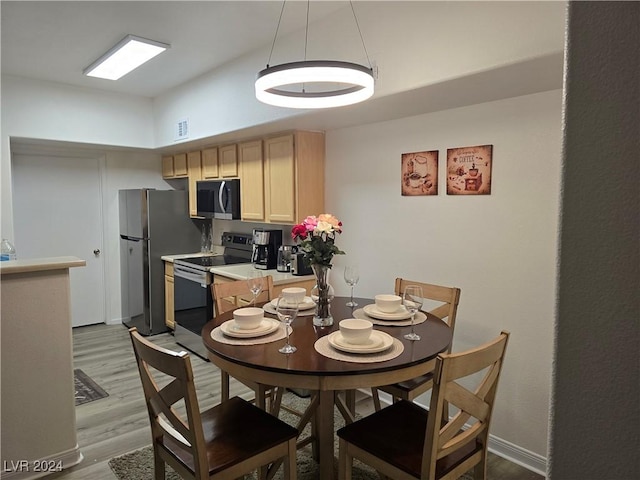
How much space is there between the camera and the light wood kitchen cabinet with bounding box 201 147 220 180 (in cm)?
453

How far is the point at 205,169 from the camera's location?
15.4 feet

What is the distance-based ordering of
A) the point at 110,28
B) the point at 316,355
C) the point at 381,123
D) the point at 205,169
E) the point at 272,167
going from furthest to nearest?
the point at 205,169
the point at 272,167
the point at 381,123
the point at 110,28
the point at 316,355

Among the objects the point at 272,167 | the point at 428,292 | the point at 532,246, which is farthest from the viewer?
the point at 272,167

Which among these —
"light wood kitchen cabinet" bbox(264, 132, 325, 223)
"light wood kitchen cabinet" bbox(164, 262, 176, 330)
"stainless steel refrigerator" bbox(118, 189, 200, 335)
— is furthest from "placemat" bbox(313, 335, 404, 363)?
"stainless steel refrigerator" bbox(118, 189, 200, 335)

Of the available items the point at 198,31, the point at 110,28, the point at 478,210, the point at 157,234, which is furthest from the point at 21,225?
the point at 478,210

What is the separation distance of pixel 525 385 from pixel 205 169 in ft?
12.3

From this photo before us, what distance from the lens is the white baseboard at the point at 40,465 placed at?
2168mm

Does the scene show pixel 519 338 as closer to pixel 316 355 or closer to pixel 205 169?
pixel 316 355

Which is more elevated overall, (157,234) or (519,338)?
(157,234)

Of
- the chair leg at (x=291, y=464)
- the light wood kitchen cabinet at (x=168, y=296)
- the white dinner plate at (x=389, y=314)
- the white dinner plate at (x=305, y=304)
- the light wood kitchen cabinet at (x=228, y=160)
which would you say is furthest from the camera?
the light wood kitchen cabinet at (x=168, y=296)

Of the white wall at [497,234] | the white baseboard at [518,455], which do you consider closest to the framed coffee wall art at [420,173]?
the white wall at [497,234]

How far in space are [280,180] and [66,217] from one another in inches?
120

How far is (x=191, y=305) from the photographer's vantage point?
4258 mm

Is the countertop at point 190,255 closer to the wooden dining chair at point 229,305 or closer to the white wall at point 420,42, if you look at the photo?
the white wall at point 420,42
